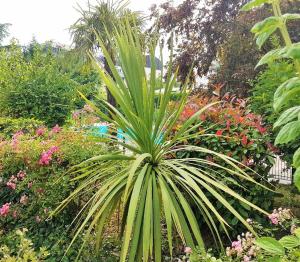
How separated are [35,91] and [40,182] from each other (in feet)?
16.1

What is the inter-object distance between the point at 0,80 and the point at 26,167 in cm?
538

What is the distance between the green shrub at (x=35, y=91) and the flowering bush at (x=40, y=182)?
13.8ft

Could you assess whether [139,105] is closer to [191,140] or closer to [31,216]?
[191,140]

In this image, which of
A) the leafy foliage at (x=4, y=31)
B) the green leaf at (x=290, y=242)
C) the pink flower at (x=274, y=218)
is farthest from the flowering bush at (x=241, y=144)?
the leafy foliage at (x=4, y=31)

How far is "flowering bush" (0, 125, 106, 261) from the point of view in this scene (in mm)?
3213

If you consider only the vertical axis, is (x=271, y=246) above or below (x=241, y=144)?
below

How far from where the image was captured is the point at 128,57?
2623mm

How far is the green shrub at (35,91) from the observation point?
7.77 metres

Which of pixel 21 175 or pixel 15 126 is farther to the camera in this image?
pixel 15 126

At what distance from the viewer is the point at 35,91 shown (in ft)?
25.7

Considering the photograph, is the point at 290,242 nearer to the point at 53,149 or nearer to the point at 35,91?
the point at 53,149

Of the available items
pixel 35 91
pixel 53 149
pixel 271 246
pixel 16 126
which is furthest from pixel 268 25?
pixel 35 91

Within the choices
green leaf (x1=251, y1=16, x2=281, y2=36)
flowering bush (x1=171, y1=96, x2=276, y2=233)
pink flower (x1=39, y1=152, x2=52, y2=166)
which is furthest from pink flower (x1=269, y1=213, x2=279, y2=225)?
pink flower (x1=39, y1=152, x2=52, y2=166)

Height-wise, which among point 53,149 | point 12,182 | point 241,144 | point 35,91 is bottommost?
point 12,182
